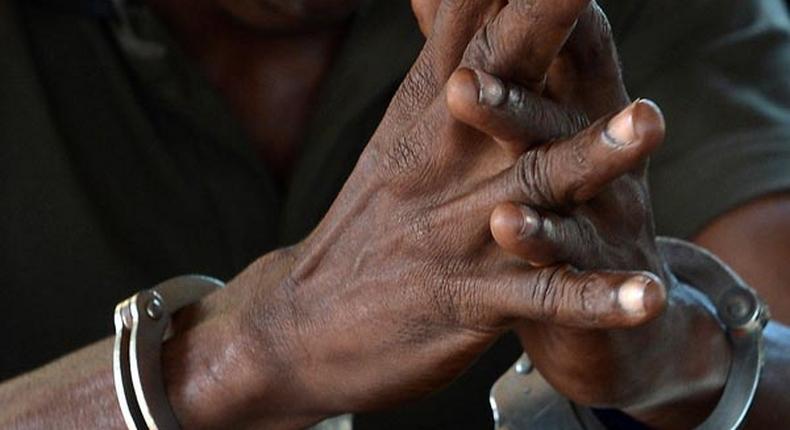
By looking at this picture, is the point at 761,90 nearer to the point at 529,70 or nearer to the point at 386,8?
the point at 386,8

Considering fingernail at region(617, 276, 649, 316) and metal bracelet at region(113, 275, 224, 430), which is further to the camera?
metal bracelet at region(113, 275, 224, 430)

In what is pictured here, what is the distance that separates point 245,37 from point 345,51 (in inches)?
3.1

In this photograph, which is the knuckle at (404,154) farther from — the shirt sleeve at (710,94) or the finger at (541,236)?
the shirt sleeve at (710,94)

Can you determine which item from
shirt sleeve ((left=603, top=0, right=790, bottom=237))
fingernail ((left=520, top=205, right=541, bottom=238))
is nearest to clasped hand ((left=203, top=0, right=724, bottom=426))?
fingernail ((left=520, top=205, right=541, bottom=238))

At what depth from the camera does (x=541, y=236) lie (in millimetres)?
640

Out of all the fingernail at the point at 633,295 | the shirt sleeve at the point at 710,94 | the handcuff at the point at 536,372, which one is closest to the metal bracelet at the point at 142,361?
the handcuff at the point at 536,372

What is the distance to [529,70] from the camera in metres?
0.67

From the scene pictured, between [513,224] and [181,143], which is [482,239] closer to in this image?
[513,224]

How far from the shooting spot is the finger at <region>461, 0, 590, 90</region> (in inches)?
25.4

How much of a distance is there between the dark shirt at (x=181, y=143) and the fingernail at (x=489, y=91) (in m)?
0.44

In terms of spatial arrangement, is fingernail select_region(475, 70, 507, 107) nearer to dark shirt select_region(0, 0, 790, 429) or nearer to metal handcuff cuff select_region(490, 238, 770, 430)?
metal handcuff cuff select_region(490, 238, 770, 430)

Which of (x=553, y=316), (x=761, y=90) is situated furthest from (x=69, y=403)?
(x=761, y=90)

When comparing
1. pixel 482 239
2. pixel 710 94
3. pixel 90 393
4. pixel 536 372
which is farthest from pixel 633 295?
pixel 710 94

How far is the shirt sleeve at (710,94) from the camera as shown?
3.41ft
